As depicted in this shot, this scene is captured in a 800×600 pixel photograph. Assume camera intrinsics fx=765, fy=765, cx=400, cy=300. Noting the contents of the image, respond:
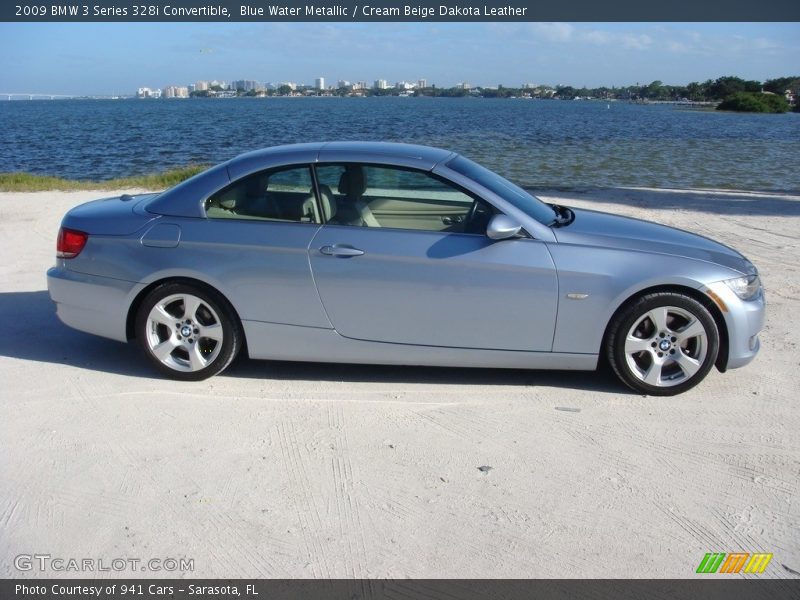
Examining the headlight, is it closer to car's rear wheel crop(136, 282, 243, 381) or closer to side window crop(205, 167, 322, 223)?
side window crop(205, 167, 322, 223)

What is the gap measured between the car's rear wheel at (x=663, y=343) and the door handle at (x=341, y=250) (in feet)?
5.54

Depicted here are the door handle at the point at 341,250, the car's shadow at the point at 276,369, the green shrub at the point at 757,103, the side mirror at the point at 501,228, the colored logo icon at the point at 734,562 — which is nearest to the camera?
the colored logo icon at the point at 734,562

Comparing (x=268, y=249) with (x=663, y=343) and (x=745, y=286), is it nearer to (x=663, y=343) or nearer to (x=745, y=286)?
Result: (x=663, y=343)

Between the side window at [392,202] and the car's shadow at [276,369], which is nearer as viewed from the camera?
the side window at [392,202]

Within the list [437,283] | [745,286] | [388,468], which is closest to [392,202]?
[437,283]

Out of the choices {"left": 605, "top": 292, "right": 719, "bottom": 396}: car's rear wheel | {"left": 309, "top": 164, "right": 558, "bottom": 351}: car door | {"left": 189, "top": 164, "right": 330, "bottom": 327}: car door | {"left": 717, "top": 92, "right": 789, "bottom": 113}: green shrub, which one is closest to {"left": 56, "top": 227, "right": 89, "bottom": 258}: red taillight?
{"left": 189, "top": 164, "right": 330, "bottom": 327}: car door

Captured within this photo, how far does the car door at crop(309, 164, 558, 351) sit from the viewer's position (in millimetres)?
4766

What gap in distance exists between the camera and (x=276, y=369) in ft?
17.7

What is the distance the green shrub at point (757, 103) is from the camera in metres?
93.4

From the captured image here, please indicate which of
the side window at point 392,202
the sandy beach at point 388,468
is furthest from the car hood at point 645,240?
the sandy beach at point 388,468

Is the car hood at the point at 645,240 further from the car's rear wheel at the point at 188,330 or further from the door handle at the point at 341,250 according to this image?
Answer: the car's rear wheel at the point at 188,330

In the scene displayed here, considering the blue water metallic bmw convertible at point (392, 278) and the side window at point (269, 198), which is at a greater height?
the side window at point (269, 198)

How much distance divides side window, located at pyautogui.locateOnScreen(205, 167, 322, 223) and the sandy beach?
1106mm

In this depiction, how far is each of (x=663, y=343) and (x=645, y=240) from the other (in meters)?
0.68
